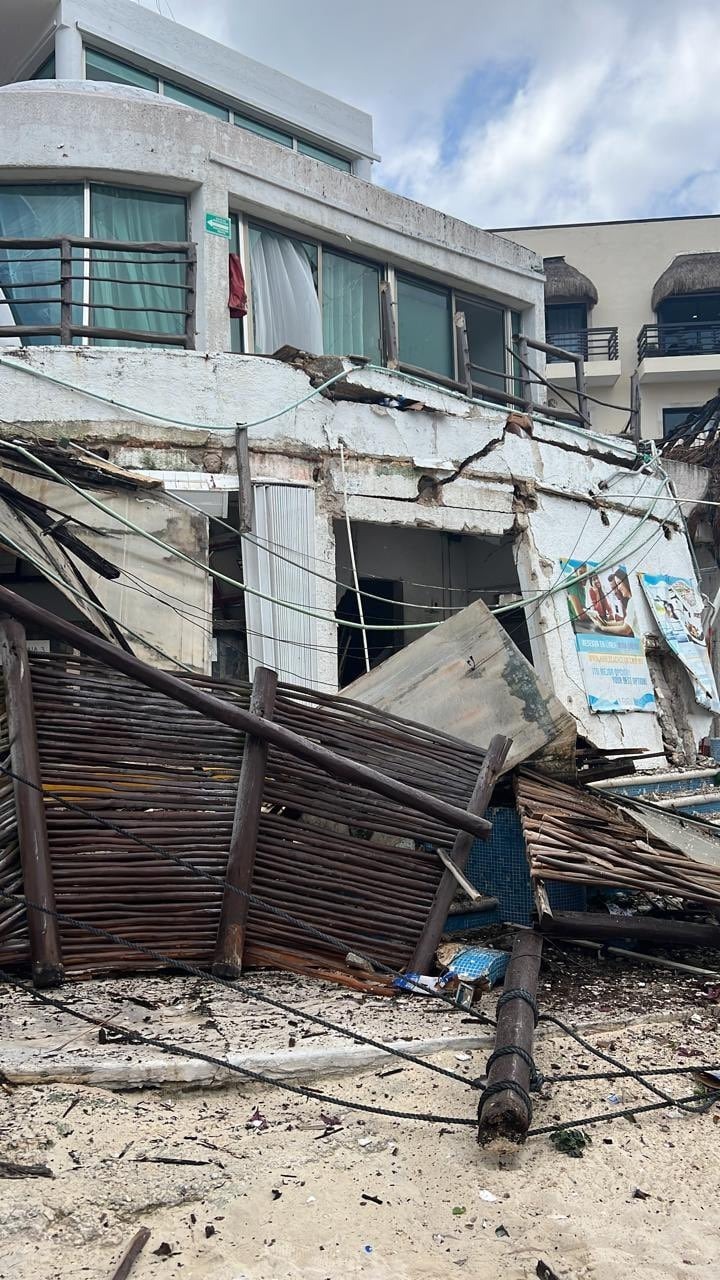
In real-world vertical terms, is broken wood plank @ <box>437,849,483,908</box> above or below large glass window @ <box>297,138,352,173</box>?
below

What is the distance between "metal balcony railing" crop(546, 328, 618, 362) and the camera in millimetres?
25656

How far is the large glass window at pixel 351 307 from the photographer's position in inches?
441

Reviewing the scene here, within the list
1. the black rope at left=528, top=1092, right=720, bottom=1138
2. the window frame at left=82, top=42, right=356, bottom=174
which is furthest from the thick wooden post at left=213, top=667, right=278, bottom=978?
the window frame at left=82, top=42, right=356, bottom=174

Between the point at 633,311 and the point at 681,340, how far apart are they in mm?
1436

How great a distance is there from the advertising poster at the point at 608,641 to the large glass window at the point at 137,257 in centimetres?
490

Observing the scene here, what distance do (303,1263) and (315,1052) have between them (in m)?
1.08

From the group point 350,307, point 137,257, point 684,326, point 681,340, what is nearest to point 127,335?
point 137,257

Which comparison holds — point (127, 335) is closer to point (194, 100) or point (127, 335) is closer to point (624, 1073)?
point (194, 100)

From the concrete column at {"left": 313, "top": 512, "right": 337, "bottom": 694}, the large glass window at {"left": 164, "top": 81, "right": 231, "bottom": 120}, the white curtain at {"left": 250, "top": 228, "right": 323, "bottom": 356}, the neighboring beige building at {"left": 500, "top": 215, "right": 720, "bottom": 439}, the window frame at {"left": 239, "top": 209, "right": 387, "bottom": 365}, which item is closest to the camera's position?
the concrete column at {"left": 313, "top": 512, "right": 337, "bottom": 694}

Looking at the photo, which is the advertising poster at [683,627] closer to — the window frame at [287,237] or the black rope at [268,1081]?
the window frame at [287,237]

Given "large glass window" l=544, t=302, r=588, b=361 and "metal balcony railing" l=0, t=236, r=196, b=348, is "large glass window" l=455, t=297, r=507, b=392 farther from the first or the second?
"large glass window" l=544, t=302, r=588, b=361

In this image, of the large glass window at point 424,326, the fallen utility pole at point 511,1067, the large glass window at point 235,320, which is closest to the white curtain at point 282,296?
the large glass window at point 235,320

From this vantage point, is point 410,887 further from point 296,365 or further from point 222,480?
point 296,365

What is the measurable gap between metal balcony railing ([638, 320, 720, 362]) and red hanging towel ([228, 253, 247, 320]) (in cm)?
1777
